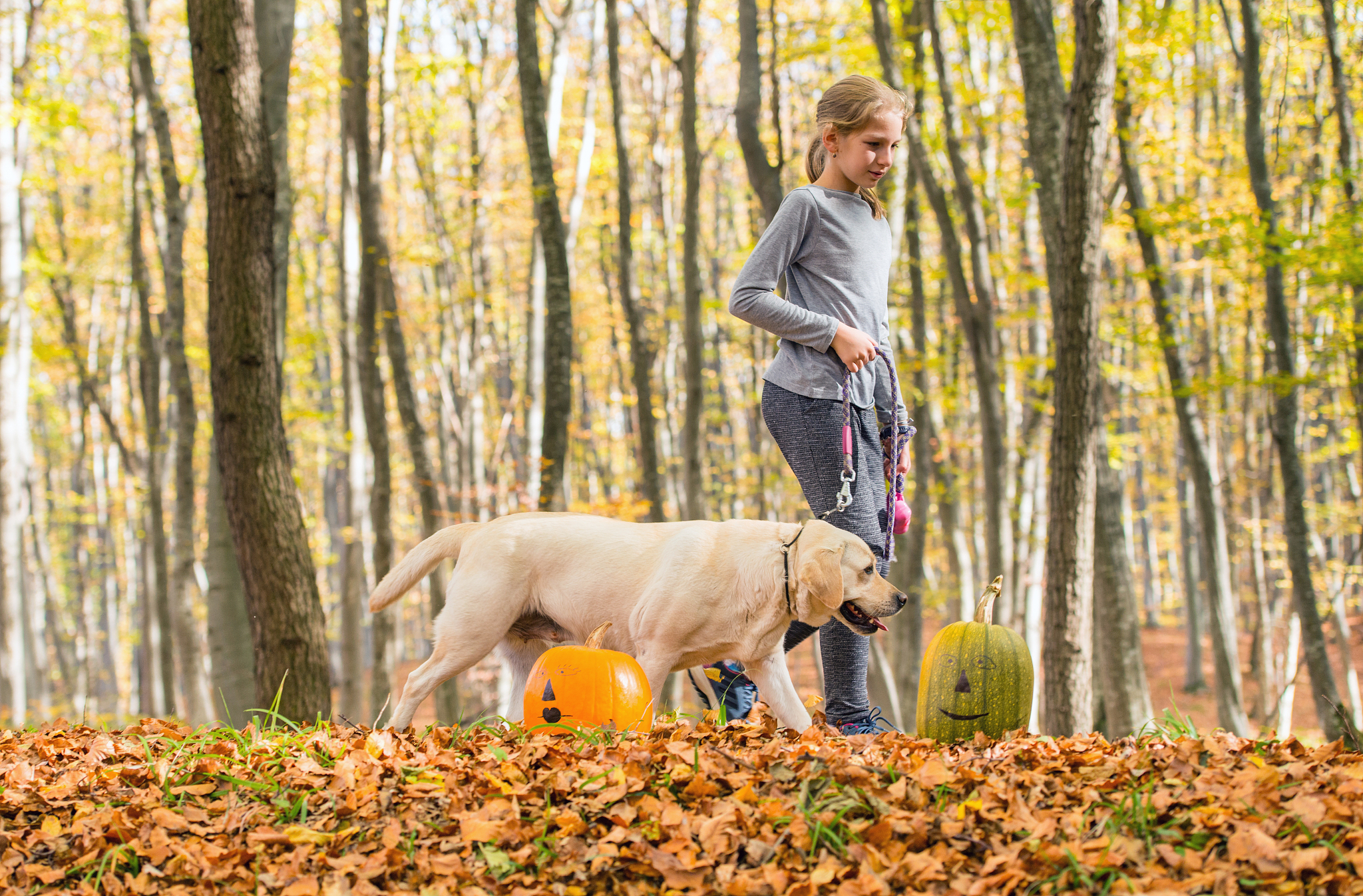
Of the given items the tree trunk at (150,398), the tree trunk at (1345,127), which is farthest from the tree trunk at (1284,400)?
the tree trunk at (150,398)

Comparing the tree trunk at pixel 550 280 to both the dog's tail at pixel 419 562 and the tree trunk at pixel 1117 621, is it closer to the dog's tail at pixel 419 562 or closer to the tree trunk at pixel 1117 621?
the dog's tail at pixel 419 562

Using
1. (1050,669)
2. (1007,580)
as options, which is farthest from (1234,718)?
(1050,669)

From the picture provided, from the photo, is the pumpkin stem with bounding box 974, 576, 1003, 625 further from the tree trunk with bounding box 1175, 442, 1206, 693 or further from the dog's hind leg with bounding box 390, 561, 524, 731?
the tree trunk with bounding box 1175, 442, 1206, 693

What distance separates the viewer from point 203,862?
8.31ft

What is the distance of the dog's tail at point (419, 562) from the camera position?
4.12 meters

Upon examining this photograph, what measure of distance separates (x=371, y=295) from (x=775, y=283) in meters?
9.11

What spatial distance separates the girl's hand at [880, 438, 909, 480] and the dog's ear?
2.06ft

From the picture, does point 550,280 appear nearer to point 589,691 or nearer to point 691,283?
point 691,283

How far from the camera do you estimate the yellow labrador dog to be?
360cm

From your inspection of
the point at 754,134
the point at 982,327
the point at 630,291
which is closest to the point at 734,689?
the point at 754,134

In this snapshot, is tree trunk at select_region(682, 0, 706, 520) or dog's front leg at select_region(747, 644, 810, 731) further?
tree trunk at select_region(682, 0, 706, 520)

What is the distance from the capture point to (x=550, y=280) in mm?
9062

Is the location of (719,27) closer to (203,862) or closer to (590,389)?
(590,389)

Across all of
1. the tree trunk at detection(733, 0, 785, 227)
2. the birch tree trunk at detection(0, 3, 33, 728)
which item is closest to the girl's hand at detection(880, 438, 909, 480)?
the tree trunk at detection(733, 0, 785, 227)
